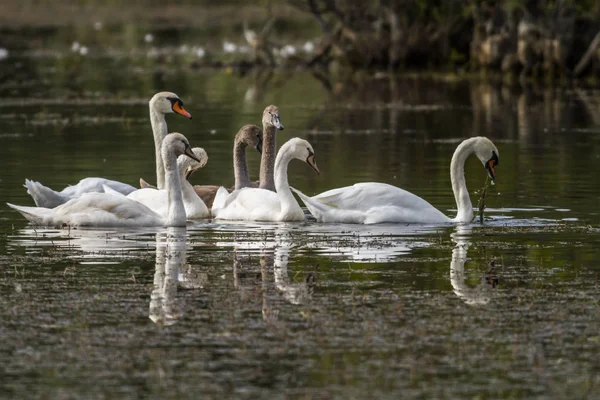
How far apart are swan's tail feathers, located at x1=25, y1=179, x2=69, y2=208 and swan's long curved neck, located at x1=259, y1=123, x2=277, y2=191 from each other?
237 centimetres

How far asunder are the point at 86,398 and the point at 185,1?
7795 centimetres

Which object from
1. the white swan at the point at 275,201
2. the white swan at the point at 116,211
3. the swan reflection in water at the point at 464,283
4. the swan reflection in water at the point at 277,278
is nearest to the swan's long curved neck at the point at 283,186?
the white swan at the point at 275,201

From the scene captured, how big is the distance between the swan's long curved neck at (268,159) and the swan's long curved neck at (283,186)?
1.64m

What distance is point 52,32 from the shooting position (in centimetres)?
6556

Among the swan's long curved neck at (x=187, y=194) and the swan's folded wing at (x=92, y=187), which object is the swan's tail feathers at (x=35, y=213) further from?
the swan's long curved neck at (x=187, y=194)

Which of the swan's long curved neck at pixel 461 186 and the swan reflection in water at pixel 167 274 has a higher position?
the swan's long curved neck at pixel 461 186

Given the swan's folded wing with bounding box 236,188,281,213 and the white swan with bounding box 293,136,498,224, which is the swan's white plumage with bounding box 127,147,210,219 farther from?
the white swan with bounding box 293,136,498,224

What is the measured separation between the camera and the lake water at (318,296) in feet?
25.8

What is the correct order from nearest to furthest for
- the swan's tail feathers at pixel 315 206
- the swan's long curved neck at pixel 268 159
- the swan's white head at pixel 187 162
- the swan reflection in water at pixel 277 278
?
the swan reflection in water at pixel 277 278 → the swan's tail feathers at pixel 315 206 → the swan's white head at pixel 187 162 → the swan's long curved neck at pixel 268 159

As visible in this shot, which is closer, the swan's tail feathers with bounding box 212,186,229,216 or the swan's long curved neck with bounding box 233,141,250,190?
the swan's tail feathers with bounding box 212,186,229,216

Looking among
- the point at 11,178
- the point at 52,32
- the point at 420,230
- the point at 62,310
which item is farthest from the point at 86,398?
the point at 52,32

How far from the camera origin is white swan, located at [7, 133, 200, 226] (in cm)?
1385

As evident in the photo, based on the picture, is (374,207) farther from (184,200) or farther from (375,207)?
(184,200)

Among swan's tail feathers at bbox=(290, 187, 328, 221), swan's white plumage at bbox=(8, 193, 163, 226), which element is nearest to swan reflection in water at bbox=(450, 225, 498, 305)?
swan's tail feathers at bbox=(290, 187, 328, 221)
